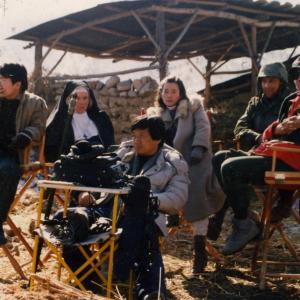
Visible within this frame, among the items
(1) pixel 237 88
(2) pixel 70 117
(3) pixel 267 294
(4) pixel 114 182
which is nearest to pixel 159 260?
(4) pixel 114 182

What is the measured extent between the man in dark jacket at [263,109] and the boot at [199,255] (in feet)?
1.27

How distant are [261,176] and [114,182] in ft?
4.25

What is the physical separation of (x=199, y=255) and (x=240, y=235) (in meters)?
0.54

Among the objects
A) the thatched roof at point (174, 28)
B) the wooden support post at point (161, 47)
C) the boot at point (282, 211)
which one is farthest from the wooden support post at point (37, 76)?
the boot at point (282, 211)

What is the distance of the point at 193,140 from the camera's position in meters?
4.93

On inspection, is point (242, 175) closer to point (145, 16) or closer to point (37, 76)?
point (145, 16)

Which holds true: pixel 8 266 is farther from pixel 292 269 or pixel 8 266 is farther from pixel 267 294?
pixel 292 269

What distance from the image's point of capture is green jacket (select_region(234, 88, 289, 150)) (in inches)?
191

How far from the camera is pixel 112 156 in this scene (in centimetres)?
365

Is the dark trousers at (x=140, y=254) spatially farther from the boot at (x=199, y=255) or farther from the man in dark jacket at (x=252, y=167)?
the boot at (x=199, y=255)

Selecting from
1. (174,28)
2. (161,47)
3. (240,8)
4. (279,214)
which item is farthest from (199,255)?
(174,28)

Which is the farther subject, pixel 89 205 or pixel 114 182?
pixel 89 205

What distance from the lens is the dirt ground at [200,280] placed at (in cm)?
393

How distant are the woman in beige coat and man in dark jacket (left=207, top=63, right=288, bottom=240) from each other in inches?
Answer: 10.7
